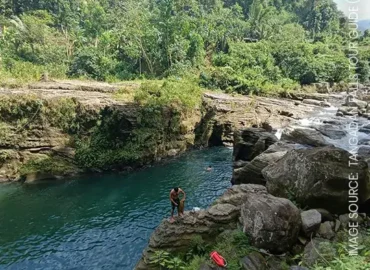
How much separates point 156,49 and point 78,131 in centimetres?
2630

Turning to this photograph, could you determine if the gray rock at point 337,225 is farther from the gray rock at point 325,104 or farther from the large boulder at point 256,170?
the gray rock at point 325,104

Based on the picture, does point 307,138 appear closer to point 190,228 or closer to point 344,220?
point 344,220

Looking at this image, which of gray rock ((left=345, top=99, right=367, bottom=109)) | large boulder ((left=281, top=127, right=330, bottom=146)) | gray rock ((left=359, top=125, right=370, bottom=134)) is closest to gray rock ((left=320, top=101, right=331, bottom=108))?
gray rock ((left=345, top=99, right=367, bottom=109))

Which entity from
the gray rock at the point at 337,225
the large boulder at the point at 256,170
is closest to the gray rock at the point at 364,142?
the large boulder at the point at 256,170

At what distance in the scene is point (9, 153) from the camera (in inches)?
1067

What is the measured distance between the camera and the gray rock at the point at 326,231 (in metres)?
9.43

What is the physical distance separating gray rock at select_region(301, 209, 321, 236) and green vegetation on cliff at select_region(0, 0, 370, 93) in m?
33.0

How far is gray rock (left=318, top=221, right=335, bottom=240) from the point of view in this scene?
943 cm

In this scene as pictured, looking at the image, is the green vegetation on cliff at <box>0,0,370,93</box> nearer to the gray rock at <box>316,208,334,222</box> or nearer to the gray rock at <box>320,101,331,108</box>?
the gray rock at <box>320,101,331,108</box>

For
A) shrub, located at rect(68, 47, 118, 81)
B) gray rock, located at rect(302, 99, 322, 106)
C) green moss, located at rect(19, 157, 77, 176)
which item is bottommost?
green moss, located at rect(19, 157, 77, 176)

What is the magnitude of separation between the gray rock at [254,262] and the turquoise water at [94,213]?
309 inches

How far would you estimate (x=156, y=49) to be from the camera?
5106 centimetres

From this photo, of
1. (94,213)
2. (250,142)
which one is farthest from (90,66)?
(94,213)

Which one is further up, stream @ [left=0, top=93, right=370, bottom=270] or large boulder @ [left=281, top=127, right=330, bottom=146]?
large boulder @ [left=281, top=127, right=330, bottom=146]
